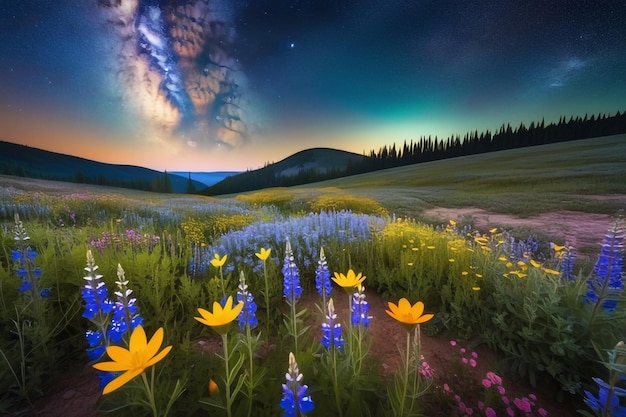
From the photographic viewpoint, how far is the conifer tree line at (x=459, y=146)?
2869 centimetres

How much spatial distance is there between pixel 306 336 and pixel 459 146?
5430cm

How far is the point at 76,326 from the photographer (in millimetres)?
2357

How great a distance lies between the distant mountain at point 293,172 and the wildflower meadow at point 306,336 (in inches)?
2047

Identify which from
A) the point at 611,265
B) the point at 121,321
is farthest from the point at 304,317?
the point at 611,265

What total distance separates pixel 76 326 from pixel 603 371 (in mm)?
4541

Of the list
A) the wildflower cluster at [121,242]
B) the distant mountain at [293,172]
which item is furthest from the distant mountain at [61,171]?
the wildflower cluster at [121,242]

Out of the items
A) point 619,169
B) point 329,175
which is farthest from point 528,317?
point 329,175

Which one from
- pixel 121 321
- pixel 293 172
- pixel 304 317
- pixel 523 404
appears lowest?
pixel 523 404

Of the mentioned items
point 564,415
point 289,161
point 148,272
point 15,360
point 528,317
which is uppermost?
point 289,161

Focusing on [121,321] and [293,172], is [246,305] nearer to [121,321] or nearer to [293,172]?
[121,321]

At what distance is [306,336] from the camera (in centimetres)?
Answer: 225

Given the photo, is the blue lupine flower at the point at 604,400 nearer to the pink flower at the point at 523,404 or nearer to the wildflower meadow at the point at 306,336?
the wildflower meadow at the point at 306,336

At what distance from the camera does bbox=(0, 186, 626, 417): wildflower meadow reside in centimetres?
124

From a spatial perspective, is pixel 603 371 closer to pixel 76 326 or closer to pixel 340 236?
pixel 340 236
